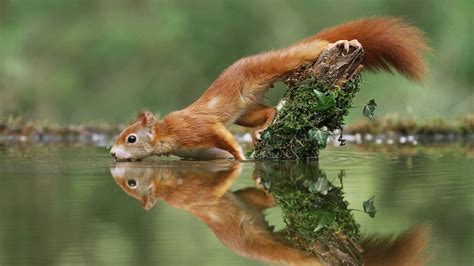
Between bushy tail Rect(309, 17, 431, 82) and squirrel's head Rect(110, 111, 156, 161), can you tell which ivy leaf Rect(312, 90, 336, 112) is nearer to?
bushy tail Rect(309, 17, 431, 82)

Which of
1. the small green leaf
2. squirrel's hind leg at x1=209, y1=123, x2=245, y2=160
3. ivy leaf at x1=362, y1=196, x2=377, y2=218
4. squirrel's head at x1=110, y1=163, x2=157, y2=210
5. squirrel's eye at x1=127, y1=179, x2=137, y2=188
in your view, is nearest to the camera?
ivy leaf at x1=362, y1=196, x2=377, y2=218

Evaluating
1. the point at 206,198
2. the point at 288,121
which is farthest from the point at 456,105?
the point at 206,198

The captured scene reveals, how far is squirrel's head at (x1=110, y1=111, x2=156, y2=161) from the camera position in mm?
6961

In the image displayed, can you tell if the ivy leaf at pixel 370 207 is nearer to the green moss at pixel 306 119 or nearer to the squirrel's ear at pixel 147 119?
the green moss at pixel 306 119

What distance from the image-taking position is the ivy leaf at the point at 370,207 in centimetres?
399

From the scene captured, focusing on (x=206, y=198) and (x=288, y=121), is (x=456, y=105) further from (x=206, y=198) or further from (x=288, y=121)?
(x=206, y=198)

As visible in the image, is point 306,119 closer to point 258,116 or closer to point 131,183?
point 258,116

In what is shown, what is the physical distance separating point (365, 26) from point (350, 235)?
379cm

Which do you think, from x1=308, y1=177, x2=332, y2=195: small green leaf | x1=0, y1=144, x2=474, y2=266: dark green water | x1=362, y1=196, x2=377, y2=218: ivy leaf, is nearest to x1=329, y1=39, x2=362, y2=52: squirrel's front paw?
x1=0, y1=144, x2=474, y2=266: dark green water

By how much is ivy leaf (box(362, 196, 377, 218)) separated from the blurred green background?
643cm

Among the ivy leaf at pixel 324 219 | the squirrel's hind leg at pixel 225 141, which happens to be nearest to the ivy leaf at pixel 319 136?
the squirrel's hind leg at pixel 225 141

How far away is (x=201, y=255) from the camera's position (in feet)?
→ 10.0

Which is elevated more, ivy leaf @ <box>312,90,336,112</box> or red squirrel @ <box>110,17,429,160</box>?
red squirrel @ <box>110,17,429,160</box>

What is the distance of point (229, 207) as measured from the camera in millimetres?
4195
